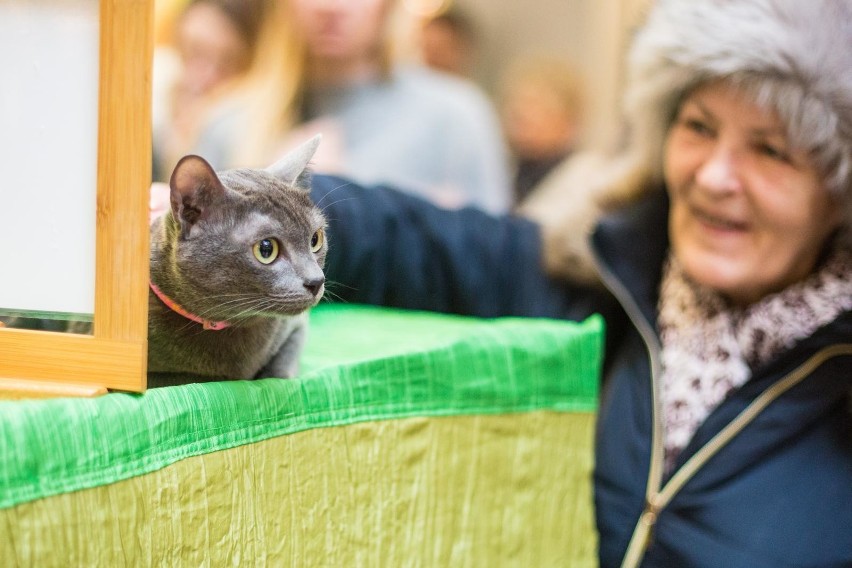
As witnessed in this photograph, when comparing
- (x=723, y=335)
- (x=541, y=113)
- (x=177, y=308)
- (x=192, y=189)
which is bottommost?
(x=541, y=113)

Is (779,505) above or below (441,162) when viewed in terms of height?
below

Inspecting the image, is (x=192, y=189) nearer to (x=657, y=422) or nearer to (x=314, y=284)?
(x=314, y=284)

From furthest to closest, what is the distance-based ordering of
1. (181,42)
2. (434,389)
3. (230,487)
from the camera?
(181,42)
(434,389)
(230,487)

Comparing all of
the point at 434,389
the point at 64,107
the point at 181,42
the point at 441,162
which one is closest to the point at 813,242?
the point at 434,389

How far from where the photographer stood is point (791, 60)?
945mm

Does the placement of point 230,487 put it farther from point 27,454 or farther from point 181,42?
point 181,42

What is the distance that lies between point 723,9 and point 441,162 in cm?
77

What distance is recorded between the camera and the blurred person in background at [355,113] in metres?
1.11

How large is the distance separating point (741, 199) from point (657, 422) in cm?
30

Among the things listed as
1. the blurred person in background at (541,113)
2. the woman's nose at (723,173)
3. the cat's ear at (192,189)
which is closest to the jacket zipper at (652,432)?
the woman's nose at (723,173)

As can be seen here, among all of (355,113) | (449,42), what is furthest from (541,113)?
(355,113)

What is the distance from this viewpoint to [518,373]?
0.93m

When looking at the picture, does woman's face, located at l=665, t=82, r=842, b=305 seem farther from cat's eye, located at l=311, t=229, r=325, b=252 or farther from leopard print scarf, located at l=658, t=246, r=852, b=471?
cat's eye, located at l=311, t=229, r=325, b=252

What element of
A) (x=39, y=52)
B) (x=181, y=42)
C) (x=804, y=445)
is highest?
(x=39, y=52)
